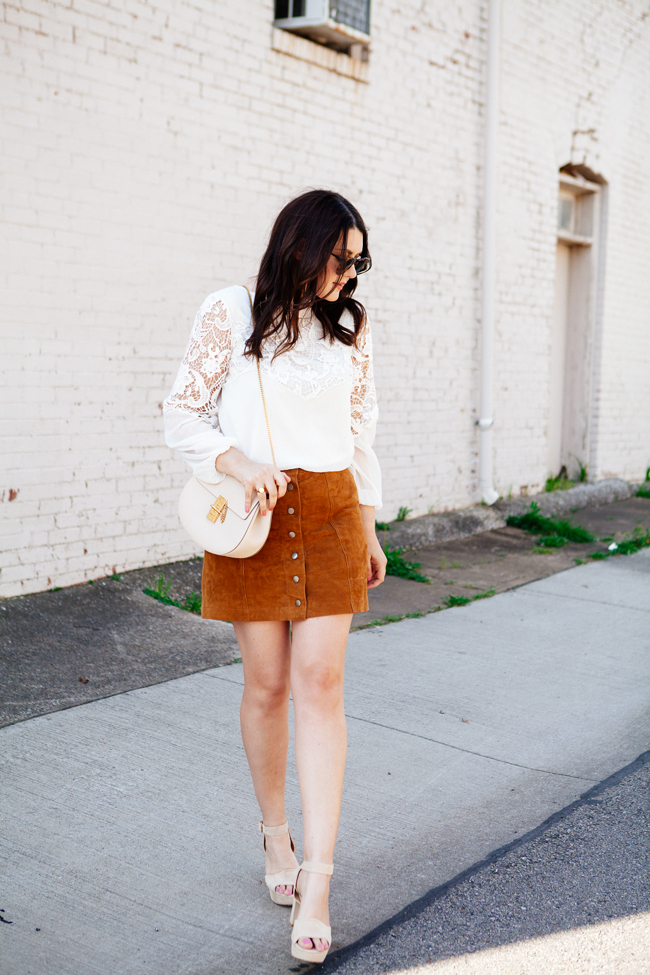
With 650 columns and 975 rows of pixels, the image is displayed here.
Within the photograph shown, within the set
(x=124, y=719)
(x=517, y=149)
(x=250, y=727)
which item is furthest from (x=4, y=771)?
(x=517, y=149)

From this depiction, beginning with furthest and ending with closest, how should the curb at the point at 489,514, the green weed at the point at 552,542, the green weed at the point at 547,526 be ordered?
the green weed at the point at 547,526, the green weed at the point at 552,542, the curb at the point at 489,514

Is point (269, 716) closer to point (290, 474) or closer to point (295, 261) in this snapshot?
point (290, 474)

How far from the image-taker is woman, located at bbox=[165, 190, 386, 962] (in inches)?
93.5

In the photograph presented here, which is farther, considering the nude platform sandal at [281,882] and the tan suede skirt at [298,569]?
the nude platform sandal at [281,882]

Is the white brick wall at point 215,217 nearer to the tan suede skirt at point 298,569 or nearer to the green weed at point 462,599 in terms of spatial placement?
the green weed at point 462,599

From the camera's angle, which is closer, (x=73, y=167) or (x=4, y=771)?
(x=4, y=771)

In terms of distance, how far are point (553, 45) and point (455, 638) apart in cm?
664

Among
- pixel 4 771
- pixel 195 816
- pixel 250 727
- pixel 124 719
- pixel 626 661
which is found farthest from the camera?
pixel 626 661

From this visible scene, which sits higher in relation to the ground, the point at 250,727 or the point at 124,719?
the point at 250,727

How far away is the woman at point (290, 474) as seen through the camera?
2375mm

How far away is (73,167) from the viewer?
5074 millimetres

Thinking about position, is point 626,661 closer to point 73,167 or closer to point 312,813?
point 312,813

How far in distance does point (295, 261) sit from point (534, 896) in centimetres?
188

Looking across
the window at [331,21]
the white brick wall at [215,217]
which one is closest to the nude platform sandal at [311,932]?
the white brick wall at [215,217]
